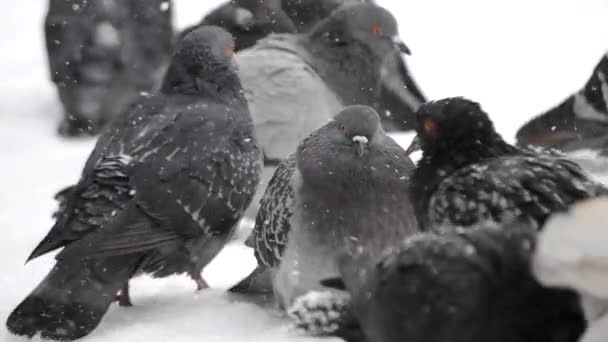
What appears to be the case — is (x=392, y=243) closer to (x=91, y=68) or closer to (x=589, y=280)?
(x=589, y=280)

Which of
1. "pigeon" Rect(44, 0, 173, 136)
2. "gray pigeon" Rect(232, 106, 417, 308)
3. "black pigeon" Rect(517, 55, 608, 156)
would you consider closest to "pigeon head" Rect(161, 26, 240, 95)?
"gray pigeon" Rect(232, 106, 417, 308)

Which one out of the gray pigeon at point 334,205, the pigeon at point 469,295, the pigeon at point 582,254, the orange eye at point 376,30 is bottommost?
the gray pigeon at point 334,205

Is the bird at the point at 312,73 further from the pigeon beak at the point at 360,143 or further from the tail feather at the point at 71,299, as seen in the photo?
the tail feather at the point at 71,299

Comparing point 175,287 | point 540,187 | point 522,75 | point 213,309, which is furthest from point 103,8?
point 540,187

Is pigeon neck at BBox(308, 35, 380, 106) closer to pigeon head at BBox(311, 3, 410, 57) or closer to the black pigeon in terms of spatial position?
pigeon head at BBox(311, 3, 410, 57)

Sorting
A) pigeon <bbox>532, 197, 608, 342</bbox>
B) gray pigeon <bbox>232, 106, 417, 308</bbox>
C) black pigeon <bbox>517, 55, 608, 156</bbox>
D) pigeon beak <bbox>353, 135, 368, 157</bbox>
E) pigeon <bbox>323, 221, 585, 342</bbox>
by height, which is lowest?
black pigeon <bbox>517, 55, 608, 156</bbox>

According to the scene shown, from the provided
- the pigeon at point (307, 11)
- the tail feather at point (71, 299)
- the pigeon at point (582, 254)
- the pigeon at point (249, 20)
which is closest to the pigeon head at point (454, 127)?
the tail feather at point (71, 299)

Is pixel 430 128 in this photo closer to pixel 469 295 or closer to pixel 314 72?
pixel 469 295

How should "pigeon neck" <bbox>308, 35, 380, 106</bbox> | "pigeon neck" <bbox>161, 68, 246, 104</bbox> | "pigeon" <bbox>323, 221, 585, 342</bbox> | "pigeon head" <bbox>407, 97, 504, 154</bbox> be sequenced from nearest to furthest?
"pigeon" <bbox>323, 221, 585, 342</bbox>, "pigeon head" <bbox>407, 97, 504, 154</bbox>, "pigeon neck" <bbox>161, 68, 246, 104</bbox>, "pigeon neck" <bbox>308, 35, 380, 106</bbox>
